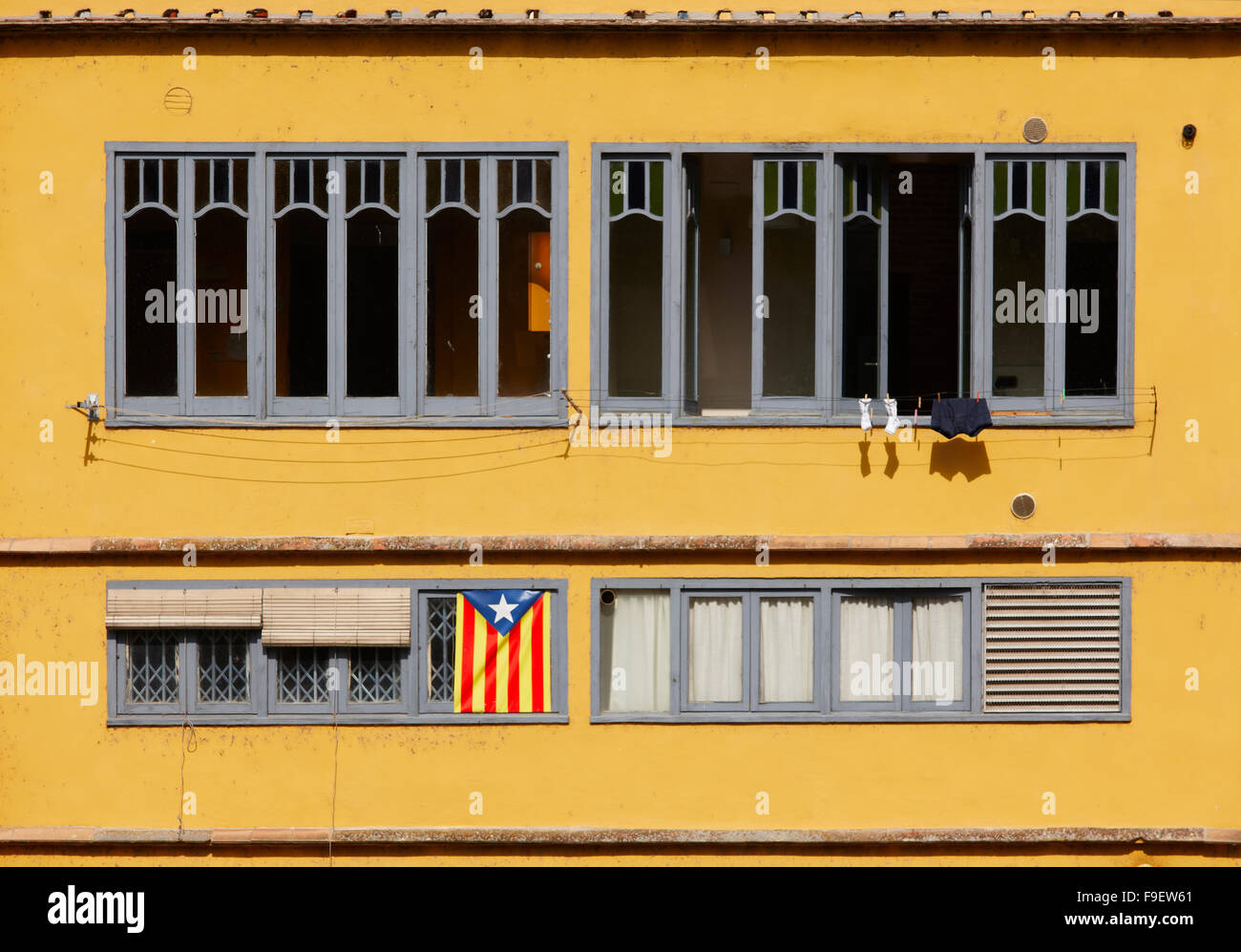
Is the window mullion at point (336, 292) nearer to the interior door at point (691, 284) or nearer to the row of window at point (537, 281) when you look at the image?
the row of window at point (537, 281)

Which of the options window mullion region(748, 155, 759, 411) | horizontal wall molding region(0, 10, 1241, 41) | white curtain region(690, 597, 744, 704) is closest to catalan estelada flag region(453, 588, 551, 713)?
white curtain region(690, 597, 744, 704)

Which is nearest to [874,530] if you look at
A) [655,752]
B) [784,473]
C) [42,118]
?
[784,473]

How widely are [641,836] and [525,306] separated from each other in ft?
13.7

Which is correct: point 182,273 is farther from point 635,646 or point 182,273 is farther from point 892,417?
point 892,417

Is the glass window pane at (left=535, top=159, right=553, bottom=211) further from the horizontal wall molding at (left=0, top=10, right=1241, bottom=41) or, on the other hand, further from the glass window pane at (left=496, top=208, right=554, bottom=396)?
the horizontal wall molding at (left=0, top=10, right=1241, bottom=41)

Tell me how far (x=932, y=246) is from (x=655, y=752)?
5976mm

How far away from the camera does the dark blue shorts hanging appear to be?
9.82 m

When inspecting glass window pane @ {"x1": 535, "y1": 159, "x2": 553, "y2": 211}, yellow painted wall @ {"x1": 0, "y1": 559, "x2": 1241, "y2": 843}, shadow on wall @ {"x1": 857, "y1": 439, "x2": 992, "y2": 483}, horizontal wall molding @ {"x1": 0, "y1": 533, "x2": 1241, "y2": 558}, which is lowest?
yellow painted wall @ {"x1": 0, "y1": 559, "x2": 1241, "y2": 843}

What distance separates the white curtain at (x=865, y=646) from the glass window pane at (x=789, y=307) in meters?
1.72

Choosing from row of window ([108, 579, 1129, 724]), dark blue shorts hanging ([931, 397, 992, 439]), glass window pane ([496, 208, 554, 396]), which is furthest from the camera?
glass window pane ([496, 208, 554, 396])

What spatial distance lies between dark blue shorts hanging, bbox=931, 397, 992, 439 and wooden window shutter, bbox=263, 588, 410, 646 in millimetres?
4267

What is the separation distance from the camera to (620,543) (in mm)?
9961

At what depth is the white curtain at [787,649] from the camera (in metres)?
10.2

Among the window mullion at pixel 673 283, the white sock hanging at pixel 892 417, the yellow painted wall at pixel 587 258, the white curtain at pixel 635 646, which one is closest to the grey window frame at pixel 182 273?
the yellow painted wall at pixel 587 258
